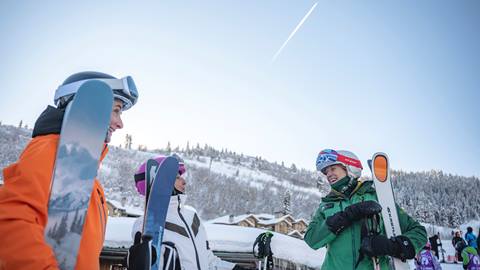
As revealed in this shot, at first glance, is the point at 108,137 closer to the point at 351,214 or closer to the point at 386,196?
the point at 351,214

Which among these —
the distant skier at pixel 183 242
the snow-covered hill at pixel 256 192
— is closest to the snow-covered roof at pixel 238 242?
the distant skier at pixel 183 242

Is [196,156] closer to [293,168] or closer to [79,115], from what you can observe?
[293,168]

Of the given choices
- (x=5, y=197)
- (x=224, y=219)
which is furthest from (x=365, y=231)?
(x=224, y=219)

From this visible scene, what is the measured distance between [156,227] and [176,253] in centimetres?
29

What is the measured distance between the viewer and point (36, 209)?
1.08 metres

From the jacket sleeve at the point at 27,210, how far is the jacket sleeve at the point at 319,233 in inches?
77.9

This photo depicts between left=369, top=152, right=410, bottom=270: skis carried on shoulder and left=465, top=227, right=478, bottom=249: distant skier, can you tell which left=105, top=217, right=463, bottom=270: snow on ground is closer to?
left=369, top=152, right=410, bottom=270: skis carried on shoulder

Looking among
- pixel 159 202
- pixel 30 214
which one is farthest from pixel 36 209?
pixel 159 202

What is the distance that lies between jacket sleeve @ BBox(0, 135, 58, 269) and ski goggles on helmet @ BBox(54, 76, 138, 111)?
0.42 m

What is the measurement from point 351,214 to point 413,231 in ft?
1.84

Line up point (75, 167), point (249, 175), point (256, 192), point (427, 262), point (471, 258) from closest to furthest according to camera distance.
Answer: point (75, 167), point (427, 262), point (471, 258), point (256, 192), point (249, 175)

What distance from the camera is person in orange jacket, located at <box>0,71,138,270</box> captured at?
952mm

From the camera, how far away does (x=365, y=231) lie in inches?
90.0

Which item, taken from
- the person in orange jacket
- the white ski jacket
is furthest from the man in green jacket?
the person in orange jacket
